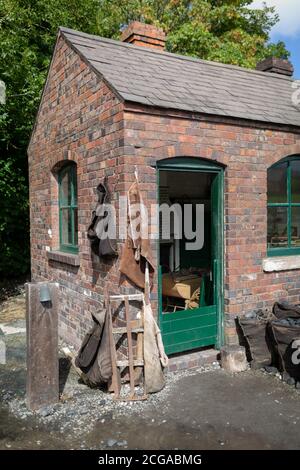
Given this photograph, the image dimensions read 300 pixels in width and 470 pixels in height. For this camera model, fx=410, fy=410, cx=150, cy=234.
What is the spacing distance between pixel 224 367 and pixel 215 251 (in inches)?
58.2

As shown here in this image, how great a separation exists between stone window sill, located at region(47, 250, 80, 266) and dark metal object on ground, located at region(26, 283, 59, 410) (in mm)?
1484

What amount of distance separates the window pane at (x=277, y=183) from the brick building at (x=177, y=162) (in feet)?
0.05

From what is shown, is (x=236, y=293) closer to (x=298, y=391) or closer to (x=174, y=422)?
(x=298, y=391)

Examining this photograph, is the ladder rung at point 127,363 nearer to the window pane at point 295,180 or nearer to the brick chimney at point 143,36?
the window pane at point 295,180

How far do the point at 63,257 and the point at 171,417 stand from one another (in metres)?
3.02

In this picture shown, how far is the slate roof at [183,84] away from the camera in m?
4.92

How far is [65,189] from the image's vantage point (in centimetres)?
662

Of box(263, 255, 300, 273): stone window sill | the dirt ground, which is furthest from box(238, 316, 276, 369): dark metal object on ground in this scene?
box(263, 255, 300, 273): stone window sill

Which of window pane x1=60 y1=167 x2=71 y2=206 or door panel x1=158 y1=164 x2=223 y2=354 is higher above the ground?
window pane x1=60 y1=167 x2=71 y2=206

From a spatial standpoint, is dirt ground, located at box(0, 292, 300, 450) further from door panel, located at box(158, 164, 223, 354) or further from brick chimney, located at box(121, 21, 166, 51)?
brick chimney, located at box(121, 21, 166, 51)

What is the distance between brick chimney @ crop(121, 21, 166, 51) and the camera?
710 cm

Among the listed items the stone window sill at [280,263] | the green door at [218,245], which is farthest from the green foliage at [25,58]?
the stone window sill at [280,263]

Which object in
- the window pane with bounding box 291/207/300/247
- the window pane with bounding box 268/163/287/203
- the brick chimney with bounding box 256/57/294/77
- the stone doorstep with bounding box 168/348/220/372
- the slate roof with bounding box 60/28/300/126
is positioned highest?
the brick chimney with bounding box 256/57/294/77
